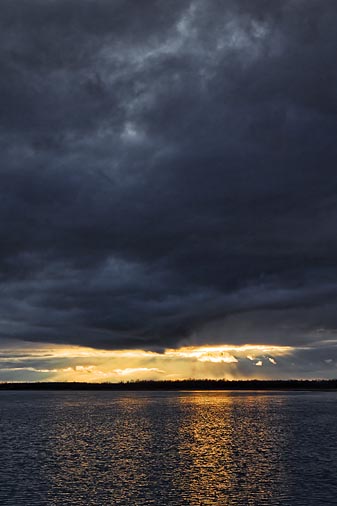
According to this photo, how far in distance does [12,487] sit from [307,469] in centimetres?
2760

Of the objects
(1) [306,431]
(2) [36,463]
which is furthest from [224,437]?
(2) [36,463]

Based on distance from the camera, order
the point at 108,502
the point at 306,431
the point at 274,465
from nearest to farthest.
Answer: the point at 108,502, the point at 274,465, the point at 306,431

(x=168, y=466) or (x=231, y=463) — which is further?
(x=231, y=463)

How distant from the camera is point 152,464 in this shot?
62312 millimetres

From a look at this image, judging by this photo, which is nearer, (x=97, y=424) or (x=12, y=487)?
(x=12, y=487)

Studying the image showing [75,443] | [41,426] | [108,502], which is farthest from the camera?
[41,426]

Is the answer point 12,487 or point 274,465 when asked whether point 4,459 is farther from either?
point 274,465

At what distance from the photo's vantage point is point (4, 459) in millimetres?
64188

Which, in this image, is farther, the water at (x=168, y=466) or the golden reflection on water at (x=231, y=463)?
the golden reflection on water at (x=231, y=463)

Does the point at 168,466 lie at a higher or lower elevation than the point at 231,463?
lower

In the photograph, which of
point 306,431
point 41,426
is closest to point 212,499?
point 306,431

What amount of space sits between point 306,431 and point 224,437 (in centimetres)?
1571

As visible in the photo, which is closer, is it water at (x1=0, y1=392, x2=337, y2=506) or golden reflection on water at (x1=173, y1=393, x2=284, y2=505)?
water at (x1=0, y1=392, x2=337, y2=506)

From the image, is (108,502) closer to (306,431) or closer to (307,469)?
(307,469)
